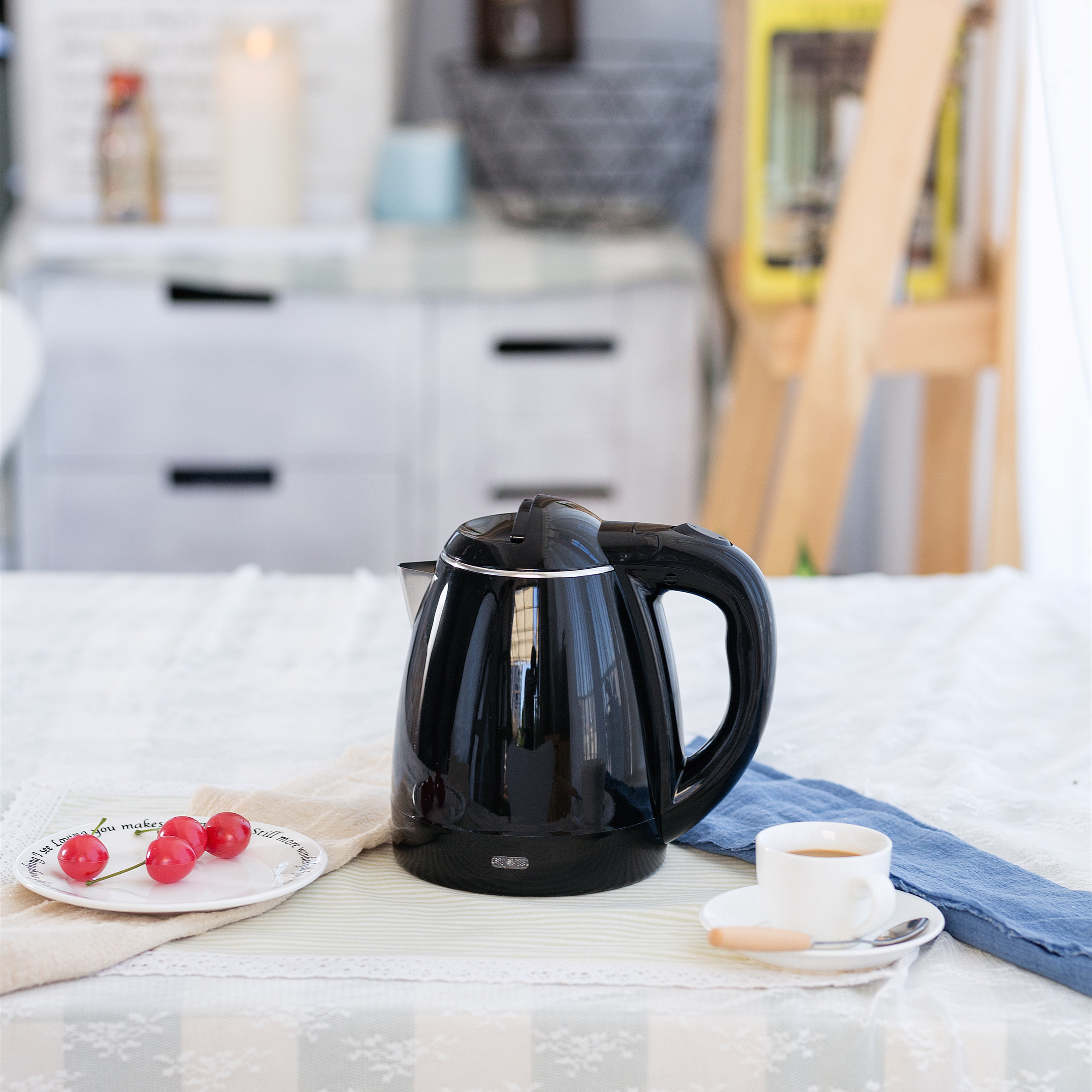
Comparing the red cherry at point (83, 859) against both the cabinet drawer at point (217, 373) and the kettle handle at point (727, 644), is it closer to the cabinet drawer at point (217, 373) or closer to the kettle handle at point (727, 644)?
the kettle handle at point (727, 644)

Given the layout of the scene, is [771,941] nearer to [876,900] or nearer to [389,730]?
[876,900]

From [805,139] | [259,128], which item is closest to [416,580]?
[805,139]

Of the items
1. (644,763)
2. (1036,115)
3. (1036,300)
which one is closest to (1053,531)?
(1036,300)

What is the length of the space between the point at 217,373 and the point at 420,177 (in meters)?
0.50

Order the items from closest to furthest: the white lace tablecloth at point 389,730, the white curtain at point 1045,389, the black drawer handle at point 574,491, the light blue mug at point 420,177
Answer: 1. the white lace tablecloth at point 389,730
2. the white curtain at point 1045,389
3. the black drawer handle at point 574,491
4. the light blue mug at point 420,177

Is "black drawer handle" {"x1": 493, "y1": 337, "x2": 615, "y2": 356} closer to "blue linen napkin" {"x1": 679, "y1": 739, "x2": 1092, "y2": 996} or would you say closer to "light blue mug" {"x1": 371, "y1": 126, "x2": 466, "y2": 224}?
"light blue mug" {"x1": 371, "y1": 126, "x2": 466, "y2": 224}

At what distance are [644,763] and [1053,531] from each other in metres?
0.96

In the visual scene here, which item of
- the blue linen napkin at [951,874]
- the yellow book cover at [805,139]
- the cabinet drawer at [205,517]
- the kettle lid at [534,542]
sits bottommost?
the cabinet drawer at [205,517]

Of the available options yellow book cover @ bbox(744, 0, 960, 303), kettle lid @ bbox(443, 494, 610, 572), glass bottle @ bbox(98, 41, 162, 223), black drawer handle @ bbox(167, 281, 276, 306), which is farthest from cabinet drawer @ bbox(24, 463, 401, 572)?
kettle lid @ bbox(443, 494, 610, 572)

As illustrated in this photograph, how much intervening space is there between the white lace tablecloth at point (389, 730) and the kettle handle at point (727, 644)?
0.04 meters

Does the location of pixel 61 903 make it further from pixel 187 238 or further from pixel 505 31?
pixel 505 31

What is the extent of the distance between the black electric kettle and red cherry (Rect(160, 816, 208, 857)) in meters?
0.08

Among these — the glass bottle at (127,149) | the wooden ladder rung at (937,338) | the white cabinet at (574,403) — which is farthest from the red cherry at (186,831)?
the glass bottle at (127,149)

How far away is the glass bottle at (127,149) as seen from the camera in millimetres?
2098
